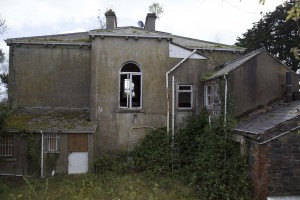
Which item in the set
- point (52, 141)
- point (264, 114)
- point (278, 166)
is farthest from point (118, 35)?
point (278, 166)

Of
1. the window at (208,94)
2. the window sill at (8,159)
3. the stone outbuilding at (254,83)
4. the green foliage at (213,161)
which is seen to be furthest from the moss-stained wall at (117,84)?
the window sill at (8,159)

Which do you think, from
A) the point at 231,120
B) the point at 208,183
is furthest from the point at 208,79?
the point at 208,183

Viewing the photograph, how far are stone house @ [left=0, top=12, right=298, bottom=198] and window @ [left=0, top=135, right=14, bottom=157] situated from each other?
48mm

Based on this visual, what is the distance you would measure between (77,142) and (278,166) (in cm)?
936

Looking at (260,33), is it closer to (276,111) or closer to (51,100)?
(276,111)

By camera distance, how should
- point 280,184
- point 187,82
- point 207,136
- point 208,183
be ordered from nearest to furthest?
point 280,184 → point 208,183 → point 207,136 → point 187,82

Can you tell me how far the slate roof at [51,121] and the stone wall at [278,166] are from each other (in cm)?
803

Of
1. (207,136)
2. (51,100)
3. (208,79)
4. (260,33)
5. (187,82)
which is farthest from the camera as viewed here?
(260,33)

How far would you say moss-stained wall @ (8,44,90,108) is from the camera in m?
18.4

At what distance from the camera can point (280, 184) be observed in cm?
1145

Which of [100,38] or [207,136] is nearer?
[207,136]

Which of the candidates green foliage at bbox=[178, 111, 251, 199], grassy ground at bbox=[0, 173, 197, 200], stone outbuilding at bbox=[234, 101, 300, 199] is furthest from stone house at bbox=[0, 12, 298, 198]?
stone outbuilding at bbox=[234, 101, 300, 199]

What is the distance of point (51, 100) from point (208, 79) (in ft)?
30.6

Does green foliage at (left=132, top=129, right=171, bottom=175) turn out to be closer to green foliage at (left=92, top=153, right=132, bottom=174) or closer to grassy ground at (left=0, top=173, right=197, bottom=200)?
green foliage at (left=92, top=153, right=132, bottom=174)
